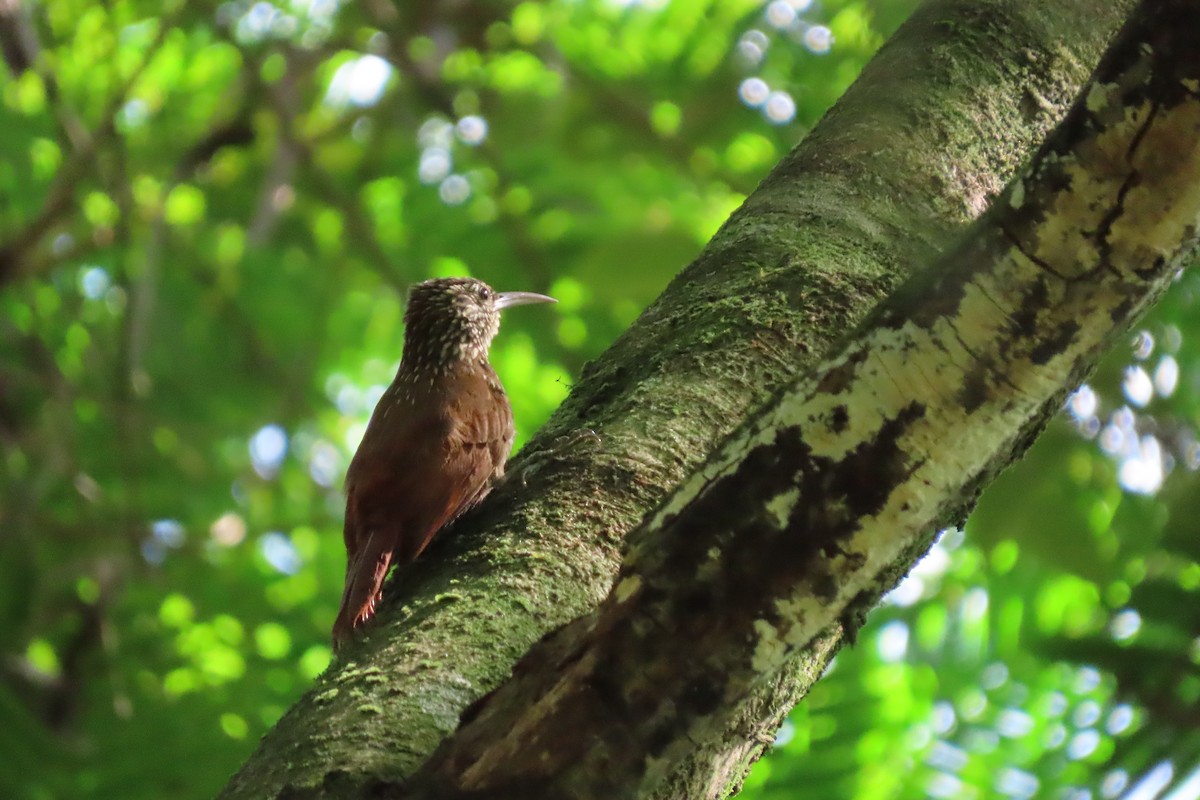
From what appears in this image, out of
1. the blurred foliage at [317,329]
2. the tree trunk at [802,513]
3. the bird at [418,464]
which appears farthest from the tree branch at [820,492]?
the blurred foliage at [317,329]

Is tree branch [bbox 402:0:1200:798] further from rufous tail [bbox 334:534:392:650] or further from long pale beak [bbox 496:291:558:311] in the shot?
long pale beak [bbox 496:291:558:311]

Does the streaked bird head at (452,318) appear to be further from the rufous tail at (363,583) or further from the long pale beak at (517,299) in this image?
the rufous tail at (363,583)

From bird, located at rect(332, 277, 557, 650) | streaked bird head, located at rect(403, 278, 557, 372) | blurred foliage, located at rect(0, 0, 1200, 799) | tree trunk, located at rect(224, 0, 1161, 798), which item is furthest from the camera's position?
streaked bird head, located at rect(403, 278, 557, 372)

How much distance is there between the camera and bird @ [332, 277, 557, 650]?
9.48 feet

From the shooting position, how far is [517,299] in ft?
15.0

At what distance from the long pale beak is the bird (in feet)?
1.10

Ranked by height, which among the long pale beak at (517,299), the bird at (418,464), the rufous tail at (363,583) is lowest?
the rufous tail at (363,583)

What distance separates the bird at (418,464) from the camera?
9.48 ft

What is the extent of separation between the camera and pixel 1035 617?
4.28 metres

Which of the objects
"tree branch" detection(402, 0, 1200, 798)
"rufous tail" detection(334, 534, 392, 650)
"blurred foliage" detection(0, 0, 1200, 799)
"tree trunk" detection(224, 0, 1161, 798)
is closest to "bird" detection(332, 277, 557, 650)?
"rufous tail" detection(334, 534, 392, 650)

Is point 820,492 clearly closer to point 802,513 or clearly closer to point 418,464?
point 802,513

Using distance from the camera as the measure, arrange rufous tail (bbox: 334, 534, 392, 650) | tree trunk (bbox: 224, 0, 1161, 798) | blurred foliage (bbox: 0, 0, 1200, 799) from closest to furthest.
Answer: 1. tree trunk (bbox: 224, 0, 1161, 798)
2. rufous tail (bbox: 334, 534, 392, 650)
3. blurred foliage (bbox: 0, 0, 1200, 799)

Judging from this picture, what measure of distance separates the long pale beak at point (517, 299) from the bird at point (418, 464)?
33cm

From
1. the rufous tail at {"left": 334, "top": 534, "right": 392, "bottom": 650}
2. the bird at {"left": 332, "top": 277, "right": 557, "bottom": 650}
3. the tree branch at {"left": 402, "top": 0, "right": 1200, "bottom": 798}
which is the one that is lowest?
the tree branch at {"left": 402, "top": 0, "right": 1200, "bottom": 798}
